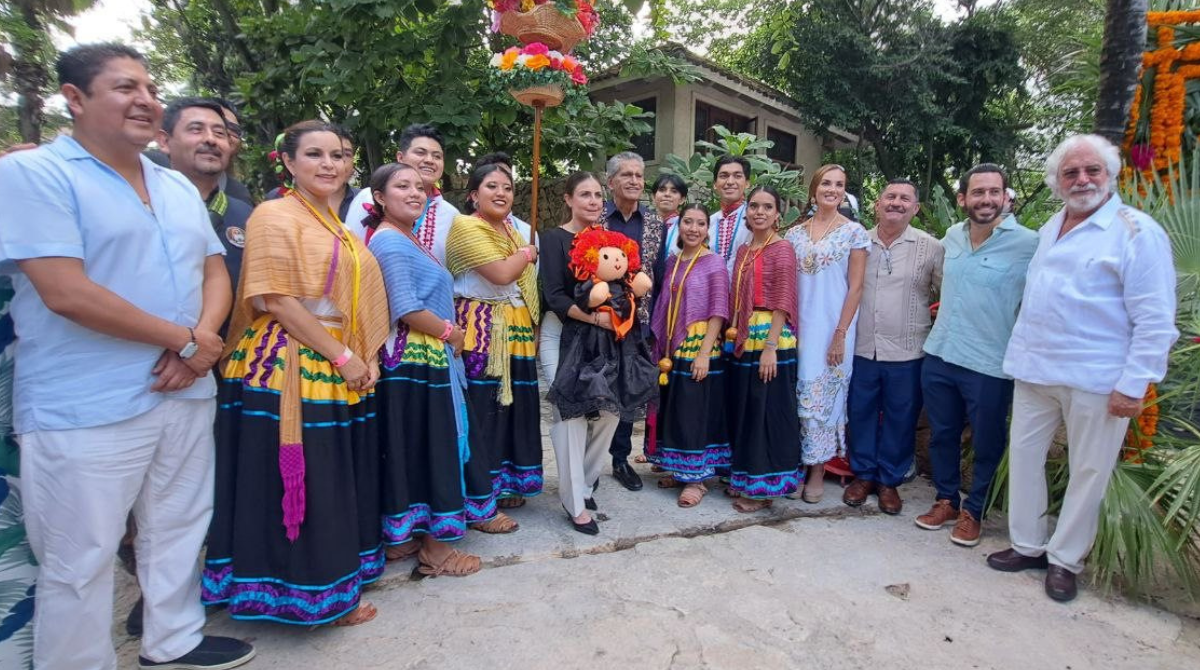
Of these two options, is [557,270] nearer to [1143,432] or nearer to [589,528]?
[589,528]

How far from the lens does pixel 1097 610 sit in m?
2.83

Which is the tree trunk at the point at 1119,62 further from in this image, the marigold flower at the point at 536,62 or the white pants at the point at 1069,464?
the marigold flower at the point at 536,62

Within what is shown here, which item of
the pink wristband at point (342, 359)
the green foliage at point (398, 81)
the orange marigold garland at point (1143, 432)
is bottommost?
the orange marigold garland at point (1143, 432)

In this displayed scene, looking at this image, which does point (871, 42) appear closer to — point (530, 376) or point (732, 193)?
point (732, 193)

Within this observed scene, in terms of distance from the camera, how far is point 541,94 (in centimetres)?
318

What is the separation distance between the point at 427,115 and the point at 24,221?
488 cm

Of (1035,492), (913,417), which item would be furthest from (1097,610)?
(913,417)

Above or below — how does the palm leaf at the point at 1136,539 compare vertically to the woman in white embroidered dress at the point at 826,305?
below

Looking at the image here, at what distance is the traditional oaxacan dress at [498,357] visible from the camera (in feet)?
10.1

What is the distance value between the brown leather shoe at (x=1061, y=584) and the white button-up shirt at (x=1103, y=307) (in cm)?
88

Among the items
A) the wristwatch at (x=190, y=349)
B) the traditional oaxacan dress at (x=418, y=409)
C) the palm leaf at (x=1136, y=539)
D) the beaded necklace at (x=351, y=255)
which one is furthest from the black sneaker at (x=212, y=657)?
the palm leaf at (x=1136, y=539)

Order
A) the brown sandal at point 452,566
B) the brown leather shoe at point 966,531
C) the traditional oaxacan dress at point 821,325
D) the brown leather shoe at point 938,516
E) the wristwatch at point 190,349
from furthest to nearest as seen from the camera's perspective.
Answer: the traditional oaxacan dress at point 821,325
the brown leather shoe at point 938,516
the brown leather shoe at point 966,531
the brown sandal at point 452,566
the wristwatch at point 190,349

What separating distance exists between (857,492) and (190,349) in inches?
140

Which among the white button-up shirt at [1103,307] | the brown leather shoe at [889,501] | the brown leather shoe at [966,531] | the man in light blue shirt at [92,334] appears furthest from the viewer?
the brown leather shoe at [889,501]
